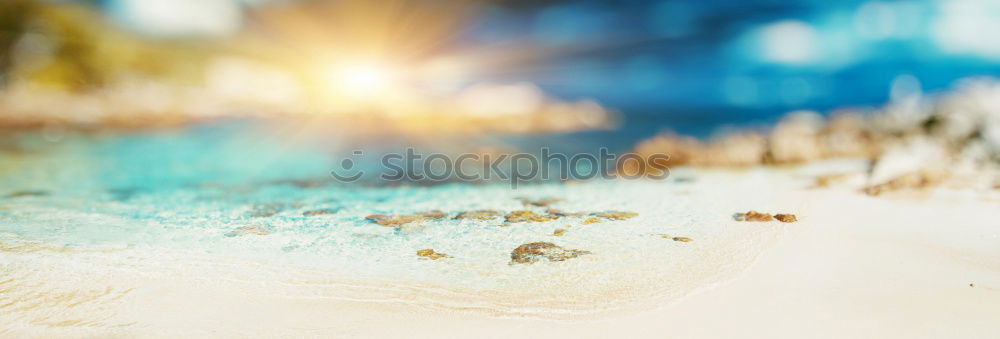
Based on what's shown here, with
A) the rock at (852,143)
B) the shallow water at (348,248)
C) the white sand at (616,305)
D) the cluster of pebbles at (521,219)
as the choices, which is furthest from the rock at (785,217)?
the rock at (852,143)

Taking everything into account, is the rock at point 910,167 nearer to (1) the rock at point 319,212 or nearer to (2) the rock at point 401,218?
(2) the rock at point 401,218

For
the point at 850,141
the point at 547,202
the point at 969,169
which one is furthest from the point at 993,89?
the point at 547,202

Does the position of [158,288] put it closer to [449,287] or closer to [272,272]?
[272,272]

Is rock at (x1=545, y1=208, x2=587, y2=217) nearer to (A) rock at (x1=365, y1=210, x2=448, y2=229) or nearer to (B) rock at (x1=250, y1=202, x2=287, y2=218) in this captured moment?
(A) rock at (x1=365, y1=210, x2=448, y2=229)

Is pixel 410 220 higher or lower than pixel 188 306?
higher

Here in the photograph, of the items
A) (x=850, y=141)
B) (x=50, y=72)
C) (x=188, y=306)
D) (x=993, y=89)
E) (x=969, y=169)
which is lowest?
(x=188, y=306)

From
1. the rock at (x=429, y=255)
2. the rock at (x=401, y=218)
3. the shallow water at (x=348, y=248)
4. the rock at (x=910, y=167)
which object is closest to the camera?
the shallow water at (x=348, y=248)

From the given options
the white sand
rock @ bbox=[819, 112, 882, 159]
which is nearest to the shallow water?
the white sand
